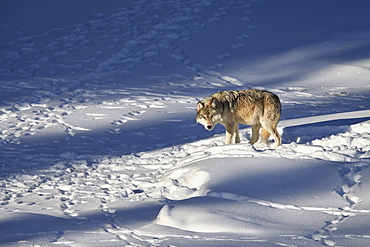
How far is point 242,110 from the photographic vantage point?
8.52 meters

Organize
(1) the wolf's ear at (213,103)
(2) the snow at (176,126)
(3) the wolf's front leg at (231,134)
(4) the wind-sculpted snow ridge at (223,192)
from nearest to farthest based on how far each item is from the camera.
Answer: (4) the wind-sculpted snow ridge at (223,192)
(2) the snow at (176,126)
(1) the wolf's ear at (213,103)
(3) the wolf's front leg at (231,134)

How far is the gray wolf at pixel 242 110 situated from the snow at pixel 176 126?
0.53 metres

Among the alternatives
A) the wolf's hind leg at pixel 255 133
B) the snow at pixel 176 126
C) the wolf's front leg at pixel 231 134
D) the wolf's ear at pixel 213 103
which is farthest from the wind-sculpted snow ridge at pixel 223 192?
the wolf's ear at pixel 213 103

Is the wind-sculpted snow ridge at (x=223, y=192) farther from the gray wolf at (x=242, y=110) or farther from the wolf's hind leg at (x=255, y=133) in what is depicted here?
the gray wolf at (x=242, y=110)

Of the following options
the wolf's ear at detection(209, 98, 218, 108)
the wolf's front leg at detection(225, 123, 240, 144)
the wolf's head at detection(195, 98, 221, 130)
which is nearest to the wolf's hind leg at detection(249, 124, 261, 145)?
the wolf's front leg at detection(225, 123, 240, 144)

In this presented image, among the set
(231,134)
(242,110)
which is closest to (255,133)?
(231,134)

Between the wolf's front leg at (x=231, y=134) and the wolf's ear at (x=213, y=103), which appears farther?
the wolf's front leg at (x=231, y=134)

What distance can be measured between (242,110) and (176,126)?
128 inches

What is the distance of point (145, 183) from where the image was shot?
26.5ft

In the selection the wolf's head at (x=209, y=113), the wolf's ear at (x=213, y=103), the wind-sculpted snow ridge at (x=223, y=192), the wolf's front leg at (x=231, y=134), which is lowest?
the wind-sculpted snow ridge at (x=223, y=192)

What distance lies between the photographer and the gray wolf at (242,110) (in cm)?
832

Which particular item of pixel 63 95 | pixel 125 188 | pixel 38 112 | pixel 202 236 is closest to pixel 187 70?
pixel 63 95

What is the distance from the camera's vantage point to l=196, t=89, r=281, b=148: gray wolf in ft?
27.3

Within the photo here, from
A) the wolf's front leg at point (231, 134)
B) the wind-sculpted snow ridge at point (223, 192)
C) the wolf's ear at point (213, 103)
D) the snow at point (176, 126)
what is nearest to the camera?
the wind-sculpted snow ridge at point (223, 192)
